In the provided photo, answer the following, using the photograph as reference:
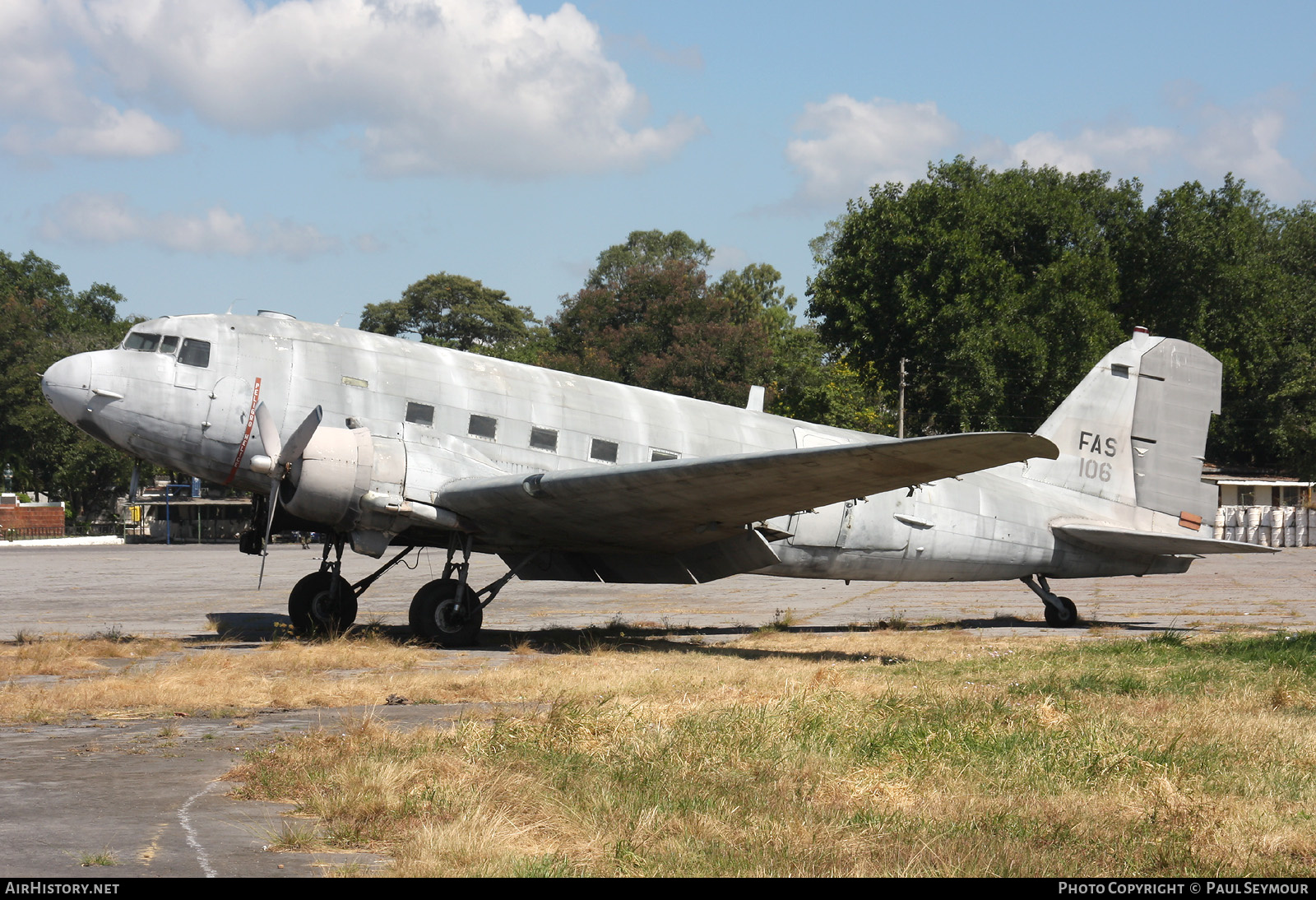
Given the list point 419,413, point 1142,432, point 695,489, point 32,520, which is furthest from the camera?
point 32,520

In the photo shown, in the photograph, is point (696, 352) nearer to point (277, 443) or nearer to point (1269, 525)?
point (1269, 525)

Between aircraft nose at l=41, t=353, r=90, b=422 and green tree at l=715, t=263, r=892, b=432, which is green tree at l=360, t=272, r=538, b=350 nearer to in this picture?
green tree at l=715, t=263, r=892, b=432

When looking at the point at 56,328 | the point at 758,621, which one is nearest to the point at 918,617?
the point at 758,621

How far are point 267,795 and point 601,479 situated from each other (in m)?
7.40

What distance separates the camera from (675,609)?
2306 cm

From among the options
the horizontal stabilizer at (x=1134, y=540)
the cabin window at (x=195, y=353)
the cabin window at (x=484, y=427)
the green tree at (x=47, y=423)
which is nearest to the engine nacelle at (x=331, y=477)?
the cabin window at (x=484, y=427)

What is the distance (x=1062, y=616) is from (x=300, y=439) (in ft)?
41.7

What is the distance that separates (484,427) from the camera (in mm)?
15930

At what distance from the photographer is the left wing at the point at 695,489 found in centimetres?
1274

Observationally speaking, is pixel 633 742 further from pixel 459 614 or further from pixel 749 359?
pixel 749 359

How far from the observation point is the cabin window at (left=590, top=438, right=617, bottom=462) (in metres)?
16.3

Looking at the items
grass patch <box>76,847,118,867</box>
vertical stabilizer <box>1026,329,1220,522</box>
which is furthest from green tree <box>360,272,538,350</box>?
grass patch <box>76,847,118,867</box>

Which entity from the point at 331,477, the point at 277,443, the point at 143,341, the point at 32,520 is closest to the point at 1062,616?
the point at 331,477

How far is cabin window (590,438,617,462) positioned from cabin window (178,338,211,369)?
5421mm
